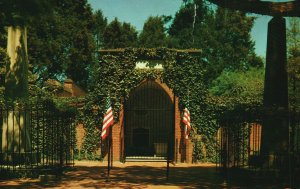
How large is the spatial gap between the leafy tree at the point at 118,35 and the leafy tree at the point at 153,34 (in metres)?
1.23

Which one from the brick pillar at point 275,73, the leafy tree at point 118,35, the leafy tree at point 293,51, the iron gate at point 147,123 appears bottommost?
the iron gate at point 147,123

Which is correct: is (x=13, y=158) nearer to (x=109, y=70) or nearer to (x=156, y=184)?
(x=156, y=184)

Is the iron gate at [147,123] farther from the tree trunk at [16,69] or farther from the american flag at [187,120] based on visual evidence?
the tree trunk at [16,69]

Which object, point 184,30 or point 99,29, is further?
point 99,29

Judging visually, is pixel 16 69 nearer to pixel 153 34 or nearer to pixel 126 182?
pixel 126 182

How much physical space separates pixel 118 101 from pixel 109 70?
1.85 m

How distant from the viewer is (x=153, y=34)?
52.1 m

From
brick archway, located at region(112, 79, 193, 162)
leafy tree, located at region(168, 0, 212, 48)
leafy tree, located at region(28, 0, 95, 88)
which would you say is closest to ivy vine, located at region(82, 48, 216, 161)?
brick archway, located at region(112, 79, 193, 162)

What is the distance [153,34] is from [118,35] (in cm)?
433

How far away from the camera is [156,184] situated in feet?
45.0

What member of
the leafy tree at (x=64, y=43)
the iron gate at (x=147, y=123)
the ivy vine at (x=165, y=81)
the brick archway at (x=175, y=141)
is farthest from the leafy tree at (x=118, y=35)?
the brick archway at (x=175, y=141)

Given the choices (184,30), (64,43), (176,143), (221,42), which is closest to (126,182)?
(176,143)

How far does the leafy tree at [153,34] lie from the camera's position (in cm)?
4984

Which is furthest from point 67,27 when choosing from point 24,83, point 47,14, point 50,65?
point 47,14
